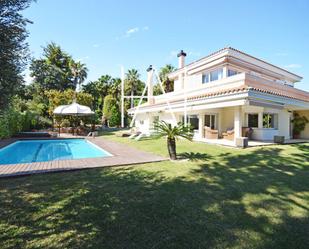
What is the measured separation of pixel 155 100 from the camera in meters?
30.4

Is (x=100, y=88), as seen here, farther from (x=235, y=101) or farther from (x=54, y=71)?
(x=235, y=101)

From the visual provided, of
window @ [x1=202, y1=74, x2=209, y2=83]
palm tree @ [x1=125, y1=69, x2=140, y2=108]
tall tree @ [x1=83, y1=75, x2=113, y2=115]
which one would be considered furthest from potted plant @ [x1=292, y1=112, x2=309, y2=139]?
tall tree @ [x1=83, y1=75, x2=113, y2=115]

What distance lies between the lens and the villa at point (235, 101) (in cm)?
1590

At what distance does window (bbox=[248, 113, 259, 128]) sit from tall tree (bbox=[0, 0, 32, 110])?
1886cm

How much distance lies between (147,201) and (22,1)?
296 inches

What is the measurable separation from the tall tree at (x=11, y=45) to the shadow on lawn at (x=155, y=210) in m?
3.37

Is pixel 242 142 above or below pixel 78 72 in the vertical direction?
below

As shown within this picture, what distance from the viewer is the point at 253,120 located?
19.4 meters

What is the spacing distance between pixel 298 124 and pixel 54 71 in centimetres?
4868

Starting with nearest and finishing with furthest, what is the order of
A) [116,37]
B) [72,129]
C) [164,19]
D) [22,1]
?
1. [22,1]
2. [164,19]
3. [116,37]
4. [72,129]

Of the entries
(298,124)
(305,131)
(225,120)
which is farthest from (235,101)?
(305,131)

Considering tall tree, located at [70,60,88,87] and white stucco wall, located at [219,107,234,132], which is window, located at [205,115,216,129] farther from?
tall tree, located at [70,60,88,87]

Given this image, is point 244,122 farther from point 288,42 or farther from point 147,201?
point 147,201

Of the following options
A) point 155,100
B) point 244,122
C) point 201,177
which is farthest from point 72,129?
point 201,177
